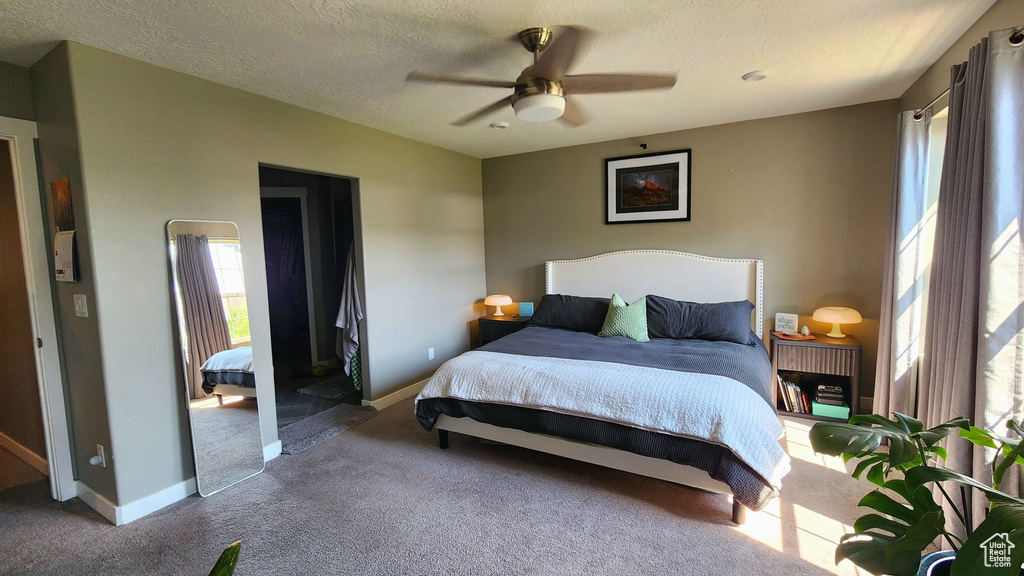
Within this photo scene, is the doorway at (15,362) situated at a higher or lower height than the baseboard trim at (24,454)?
higher

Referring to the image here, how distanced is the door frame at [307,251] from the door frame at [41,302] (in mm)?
2549

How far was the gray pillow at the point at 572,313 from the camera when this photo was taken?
4062 mm

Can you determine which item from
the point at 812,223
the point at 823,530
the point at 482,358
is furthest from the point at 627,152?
the point at 823,530

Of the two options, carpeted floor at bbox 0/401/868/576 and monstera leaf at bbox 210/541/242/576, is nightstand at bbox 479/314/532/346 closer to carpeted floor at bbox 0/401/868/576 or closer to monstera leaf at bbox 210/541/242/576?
carpeted floor at bbox 0/401/868/576

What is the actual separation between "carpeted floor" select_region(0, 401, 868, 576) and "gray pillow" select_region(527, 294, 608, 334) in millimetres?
1455

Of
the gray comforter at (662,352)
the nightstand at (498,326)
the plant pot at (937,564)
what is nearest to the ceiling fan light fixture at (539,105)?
the gray comforter at (662,352)

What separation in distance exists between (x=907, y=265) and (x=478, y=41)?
297 centimetres

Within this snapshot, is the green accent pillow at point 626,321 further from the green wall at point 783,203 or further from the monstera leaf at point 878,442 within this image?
the monstera leaf at point 878,442

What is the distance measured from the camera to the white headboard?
12.9 feet

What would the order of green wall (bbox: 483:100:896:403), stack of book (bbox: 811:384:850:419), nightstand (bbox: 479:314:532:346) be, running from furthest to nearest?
nightstand (bbox: 479:314:532:346)
green wall (bbox: 483:100:896:403)
stack of book (bbox: 811:384:850:419)

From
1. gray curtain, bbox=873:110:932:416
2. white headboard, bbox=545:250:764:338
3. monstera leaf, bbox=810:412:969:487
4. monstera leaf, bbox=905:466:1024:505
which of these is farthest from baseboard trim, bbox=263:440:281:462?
gray curtain, bbox=873:110:932:416

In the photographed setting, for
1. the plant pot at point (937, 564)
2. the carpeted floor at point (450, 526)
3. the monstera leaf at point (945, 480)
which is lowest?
the carpeted floor at point (450, 526)

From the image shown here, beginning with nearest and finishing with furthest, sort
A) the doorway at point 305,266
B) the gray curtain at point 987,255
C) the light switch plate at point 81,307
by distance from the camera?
the gray curtain at point 987,255, the light switch plate at point 81,307, the doorway at point 305,266

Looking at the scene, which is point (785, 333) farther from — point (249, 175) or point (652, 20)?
point (249, 175)
